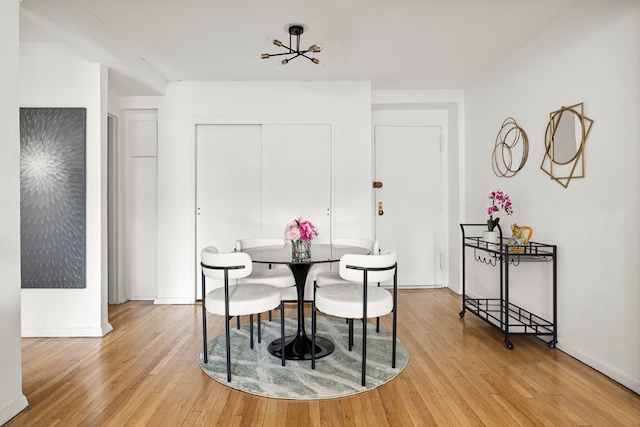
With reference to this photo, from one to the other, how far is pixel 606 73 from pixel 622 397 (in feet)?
6.46

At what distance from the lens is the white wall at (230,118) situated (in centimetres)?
411

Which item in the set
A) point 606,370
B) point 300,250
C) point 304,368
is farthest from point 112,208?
point 606,370

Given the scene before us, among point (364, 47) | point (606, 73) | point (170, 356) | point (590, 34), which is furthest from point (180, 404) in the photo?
point (590, 34)

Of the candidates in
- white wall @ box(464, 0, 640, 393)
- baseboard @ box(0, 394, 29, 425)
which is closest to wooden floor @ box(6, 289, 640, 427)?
baseboard @ box(0, 394, 29, 425)

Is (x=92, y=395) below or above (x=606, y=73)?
below

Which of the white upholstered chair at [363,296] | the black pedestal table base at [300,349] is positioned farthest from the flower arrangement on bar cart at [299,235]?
the black pedestal table base at [300,349]

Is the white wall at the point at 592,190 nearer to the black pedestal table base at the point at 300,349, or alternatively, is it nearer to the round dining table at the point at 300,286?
the round dining table at the point at 300,286

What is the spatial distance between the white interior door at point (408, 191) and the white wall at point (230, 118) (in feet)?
2.07

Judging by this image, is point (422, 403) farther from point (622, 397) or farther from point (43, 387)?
point (43, 387)

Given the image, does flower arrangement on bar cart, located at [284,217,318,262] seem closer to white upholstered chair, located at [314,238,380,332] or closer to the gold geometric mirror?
white upholstered chair, located at [314,238,380,332]

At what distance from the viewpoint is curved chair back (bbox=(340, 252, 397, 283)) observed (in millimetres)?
2271

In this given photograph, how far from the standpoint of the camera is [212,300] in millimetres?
2404

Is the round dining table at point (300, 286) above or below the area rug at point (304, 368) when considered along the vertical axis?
above

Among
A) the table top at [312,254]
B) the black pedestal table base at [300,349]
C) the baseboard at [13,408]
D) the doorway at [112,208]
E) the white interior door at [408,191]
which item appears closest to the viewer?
the baseboard at [13,408]
